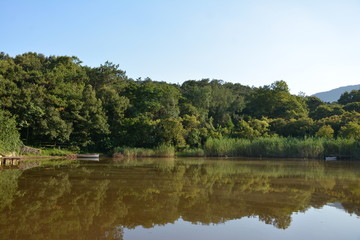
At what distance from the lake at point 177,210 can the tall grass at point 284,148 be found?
15578 mm

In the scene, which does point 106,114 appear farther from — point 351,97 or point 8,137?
point 351,97

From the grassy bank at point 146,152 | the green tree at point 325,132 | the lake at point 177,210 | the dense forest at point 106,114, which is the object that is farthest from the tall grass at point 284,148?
the lake at point 177,210

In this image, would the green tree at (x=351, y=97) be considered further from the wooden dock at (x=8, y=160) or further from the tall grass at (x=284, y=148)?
the wooden dock at (x=8, y=160)

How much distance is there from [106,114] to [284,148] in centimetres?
1721

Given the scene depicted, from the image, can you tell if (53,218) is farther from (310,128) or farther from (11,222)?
(310,128)

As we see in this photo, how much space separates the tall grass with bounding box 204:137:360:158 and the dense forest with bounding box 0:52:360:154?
1.75 meters

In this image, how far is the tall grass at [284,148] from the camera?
25906mm

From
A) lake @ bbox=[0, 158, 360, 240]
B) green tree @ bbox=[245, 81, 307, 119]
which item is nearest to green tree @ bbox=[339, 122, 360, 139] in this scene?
green tree @ bbox=[245, 81, 307, 119]

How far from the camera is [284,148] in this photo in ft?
87.7

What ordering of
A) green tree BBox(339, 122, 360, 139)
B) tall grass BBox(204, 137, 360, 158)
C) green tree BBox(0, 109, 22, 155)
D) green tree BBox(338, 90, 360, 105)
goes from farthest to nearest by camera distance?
green tree BBox(338, 90, 360, 105), green tree BBox(339, 122, 360, 139), tall grass BBox(204, 137, 360, 158), green tree BBox(0, 109, 22, 155)

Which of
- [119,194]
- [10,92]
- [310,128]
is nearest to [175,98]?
[310,128]

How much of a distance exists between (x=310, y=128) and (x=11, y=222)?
30479 mm

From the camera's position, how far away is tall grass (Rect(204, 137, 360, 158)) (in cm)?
2591

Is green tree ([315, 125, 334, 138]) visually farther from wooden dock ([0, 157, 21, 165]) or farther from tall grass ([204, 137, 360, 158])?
wooden dock ([0, 157, 21, 165])
